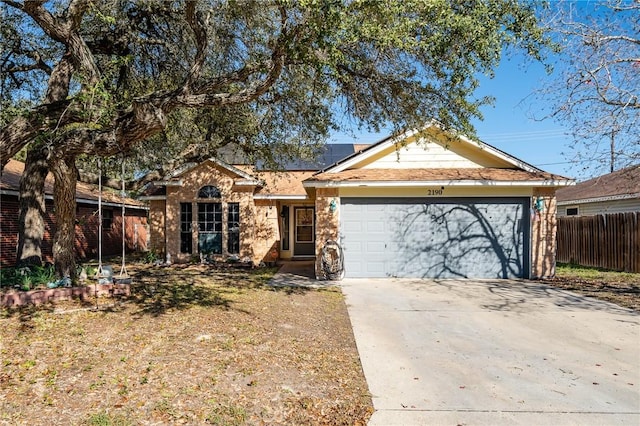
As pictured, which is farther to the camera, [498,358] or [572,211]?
[572,211]

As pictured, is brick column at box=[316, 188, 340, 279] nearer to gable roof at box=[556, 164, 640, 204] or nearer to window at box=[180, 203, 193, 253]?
window at box=[180, 203, 193, 253]

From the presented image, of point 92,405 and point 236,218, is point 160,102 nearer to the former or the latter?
point 92,405

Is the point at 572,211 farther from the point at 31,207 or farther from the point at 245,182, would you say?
the point at 31,207

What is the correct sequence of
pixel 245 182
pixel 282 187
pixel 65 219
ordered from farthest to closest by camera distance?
pixel 282 187, pixel 245 182, pixel 65 219

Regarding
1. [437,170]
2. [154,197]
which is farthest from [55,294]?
[437,170]

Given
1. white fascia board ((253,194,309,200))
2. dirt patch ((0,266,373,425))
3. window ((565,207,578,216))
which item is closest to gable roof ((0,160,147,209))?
white fascia board ((253,194,309,200))

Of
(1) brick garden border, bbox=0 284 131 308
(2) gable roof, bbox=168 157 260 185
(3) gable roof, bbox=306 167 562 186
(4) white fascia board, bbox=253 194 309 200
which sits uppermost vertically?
(2) gable roof, bbox=168 157 260 185

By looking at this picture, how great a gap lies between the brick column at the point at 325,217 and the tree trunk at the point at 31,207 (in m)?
6.75

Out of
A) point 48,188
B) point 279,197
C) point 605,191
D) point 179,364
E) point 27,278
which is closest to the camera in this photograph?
point 179,364

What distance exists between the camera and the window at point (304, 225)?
56.4ft

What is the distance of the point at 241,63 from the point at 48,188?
9973 mm

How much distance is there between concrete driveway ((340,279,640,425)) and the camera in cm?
377

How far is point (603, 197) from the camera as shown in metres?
17.1

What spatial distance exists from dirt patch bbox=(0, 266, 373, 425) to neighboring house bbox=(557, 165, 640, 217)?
14.1m
